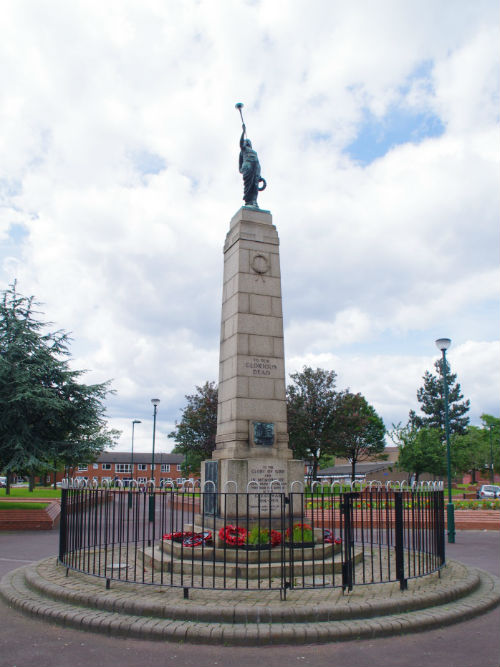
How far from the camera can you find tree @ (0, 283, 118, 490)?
72.3 feet

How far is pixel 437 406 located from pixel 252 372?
73.5 meters

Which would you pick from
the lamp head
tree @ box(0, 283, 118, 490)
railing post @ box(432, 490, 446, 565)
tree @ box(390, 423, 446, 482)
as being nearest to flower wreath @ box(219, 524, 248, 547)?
railing post @ box(432, 490, 446, 565)

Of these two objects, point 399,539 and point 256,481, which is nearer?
point 399,539

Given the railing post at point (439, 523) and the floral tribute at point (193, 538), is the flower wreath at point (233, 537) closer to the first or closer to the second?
the floral tribute at point (193, 538)

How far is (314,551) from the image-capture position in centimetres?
870

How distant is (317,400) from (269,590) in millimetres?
34919

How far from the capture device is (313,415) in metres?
41.4

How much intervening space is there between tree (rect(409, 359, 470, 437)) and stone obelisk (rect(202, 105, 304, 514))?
7062 cm

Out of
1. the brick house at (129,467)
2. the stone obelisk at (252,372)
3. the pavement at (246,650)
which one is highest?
the stone obelisk at (252,372)

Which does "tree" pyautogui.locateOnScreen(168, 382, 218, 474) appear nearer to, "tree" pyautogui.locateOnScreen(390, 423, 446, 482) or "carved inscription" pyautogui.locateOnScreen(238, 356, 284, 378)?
"tree" pyautogui.locateOnScreen(390, 423, 446, 482)

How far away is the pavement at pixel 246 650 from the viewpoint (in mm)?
5352

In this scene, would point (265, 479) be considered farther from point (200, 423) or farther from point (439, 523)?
point (200, 423)

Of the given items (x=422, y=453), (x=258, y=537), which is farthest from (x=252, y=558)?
(x=422, y=453)

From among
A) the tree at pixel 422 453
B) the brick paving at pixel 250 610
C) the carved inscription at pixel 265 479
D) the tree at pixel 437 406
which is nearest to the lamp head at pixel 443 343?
the carved inscription at pixel 265 479
